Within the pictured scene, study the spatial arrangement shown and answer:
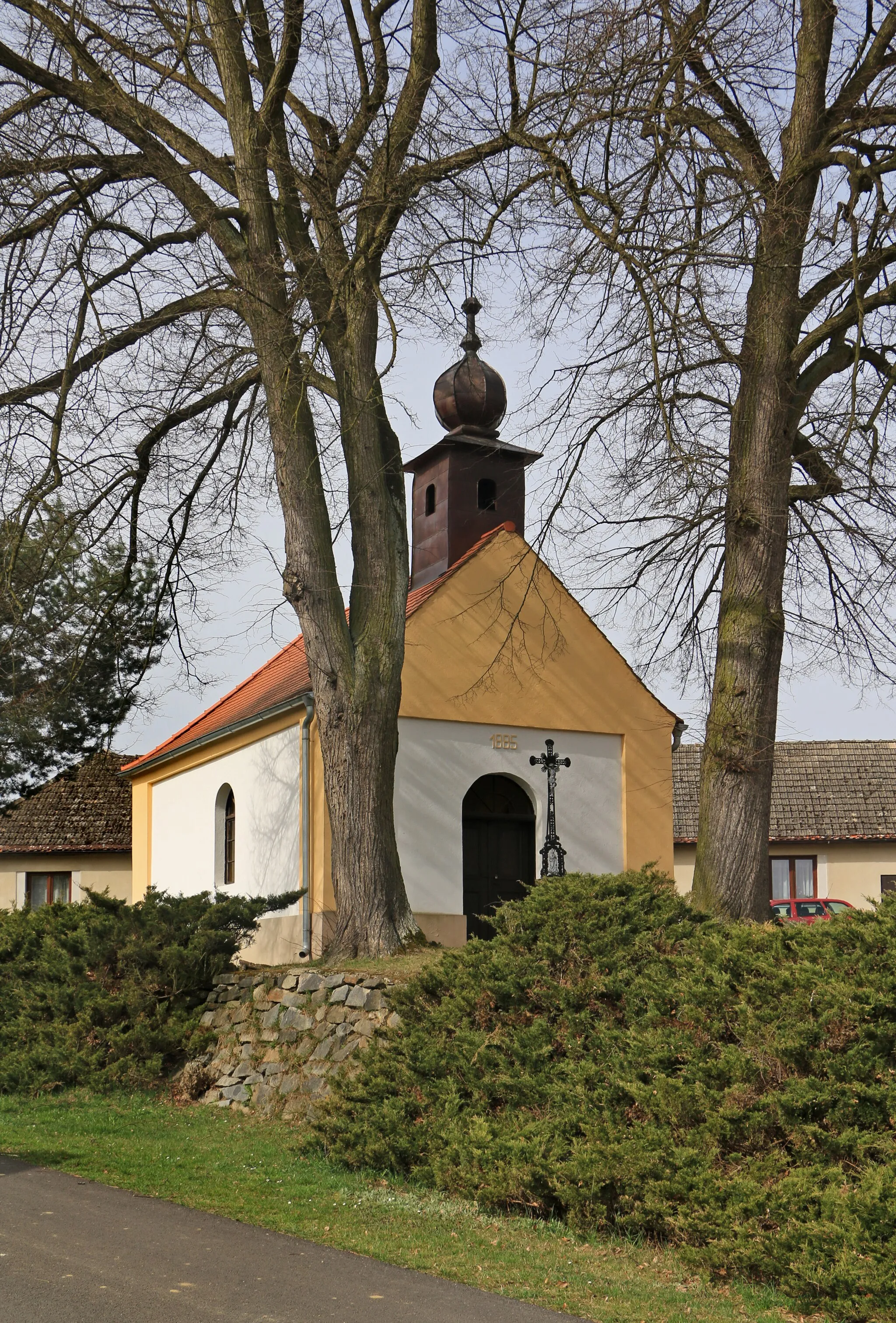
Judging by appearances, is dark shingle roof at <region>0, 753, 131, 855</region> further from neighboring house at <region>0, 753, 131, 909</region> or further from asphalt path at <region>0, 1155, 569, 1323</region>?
asphalt path at <region>0, 1155, 569, 1323</region>

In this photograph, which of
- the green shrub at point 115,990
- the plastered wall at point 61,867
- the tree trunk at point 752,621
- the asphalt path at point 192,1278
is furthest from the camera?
the plastered wall at point 61,867

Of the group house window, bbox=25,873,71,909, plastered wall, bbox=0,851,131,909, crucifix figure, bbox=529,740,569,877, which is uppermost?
crucifix figure, bbox=529,740,569,877

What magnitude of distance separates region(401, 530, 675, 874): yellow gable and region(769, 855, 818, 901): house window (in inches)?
656

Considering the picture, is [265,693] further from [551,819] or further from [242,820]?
[551,819]

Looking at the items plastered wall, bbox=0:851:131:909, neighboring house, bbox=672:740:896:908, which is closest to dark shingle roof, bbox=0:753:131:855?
plastered wall, bbox=0:851:131:909

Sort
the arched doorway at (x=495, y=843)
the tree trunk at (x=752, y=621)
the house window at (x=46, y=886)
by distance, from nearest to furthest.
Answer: the tree trunk at (x=752, y=621) → the arched doorway at (x=495, y=843) → the house window at (x=46, y=886)

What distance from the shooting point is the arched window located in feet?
69.7

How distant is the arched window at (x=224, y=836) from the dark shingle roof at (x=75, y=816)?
10794 mm

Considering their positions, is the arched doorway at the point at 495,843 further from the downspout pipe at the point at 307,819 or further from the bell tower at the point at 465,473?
the bell tower at the point at 465,473

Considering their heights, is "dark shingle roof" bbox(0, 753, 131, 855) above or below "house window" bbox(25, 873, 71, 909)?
above

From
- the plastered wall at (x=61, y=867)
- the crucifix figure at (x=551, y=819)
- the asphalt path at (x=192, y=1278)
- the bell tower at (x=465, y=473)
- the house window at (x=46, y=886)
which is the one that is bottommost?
the asphalt path at (x=192, y=1278)

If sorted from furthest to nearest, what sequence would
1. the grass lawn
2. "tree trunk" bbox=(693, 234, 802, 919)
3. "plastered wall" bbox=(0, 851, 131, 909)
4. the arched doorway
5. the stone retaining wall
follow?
"plastered wall" bbox=(0, 851, 131, 909), the arched doorway, the stone retaining wall, "tree trunk" bbox=(693, 234, 802, 919), the grass lawn

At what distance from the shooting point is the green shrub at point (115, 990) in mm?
13172

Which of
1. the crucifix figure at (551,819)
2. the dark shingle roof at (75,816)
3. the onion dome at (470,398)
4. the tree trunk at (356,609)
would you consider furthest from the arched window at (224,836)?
the dark shingle roof at (75,816)
